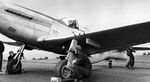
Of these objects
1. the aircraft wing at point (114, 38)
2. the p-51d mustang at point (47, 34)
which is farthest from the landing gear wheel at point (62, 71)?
the aircraft wing at point (114, 38)

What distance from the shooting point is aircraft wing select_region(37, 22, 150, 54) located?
19.1 ft

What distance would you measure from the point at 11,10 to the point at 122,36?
384 centimetres

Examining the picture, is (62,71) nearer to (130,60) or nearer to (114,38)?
(114,38)

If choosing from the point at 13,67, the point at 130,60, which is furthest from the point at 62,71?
the point at 130,60

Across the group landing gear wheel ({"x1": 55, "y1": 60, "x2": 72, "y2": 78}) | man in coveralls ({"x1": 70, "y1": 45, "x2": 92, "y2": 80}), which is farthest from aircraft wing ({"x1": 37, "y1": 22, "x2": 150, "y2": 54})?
landing gear wheel ({"x1": 55, "y1": 60, "x2": 72, "y2": 78})

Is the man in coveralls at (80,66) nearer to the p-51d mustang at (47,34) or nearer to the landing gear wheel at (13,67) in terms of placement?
the p-51d mustang at (47,34)

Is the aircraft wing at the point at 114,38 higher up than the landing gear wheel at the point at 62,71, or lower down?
higher up

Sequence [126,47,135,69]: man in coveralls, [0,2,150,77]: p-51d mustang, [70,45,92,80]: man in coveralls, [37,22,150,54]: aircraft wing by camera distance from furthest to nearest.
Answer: [126,47,135,69]: man in coveralls, [0,2,150,77]: p-51d mustang, [37,22,150,54]: aircraft wing, [70,45,92,80]: man in coveralls

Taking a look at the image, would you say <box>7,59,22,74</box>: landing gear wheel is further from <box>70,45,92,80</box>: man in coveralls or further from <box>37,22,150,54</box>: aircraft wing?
<box>70,45,92,80</box>: man in coveralls

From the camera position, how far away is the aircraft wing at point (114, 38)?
5.84m

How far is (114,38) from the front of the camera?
6.69 m

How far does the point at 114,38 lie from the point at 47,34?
248 centimetres

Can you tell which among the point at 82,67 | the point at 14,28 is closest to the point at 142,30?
the point at 82,67

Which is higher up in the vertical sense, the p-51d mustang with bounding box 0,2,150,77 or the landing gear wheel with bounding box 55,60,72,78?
the p-51d mustang with bounding box 0,2,150,77
